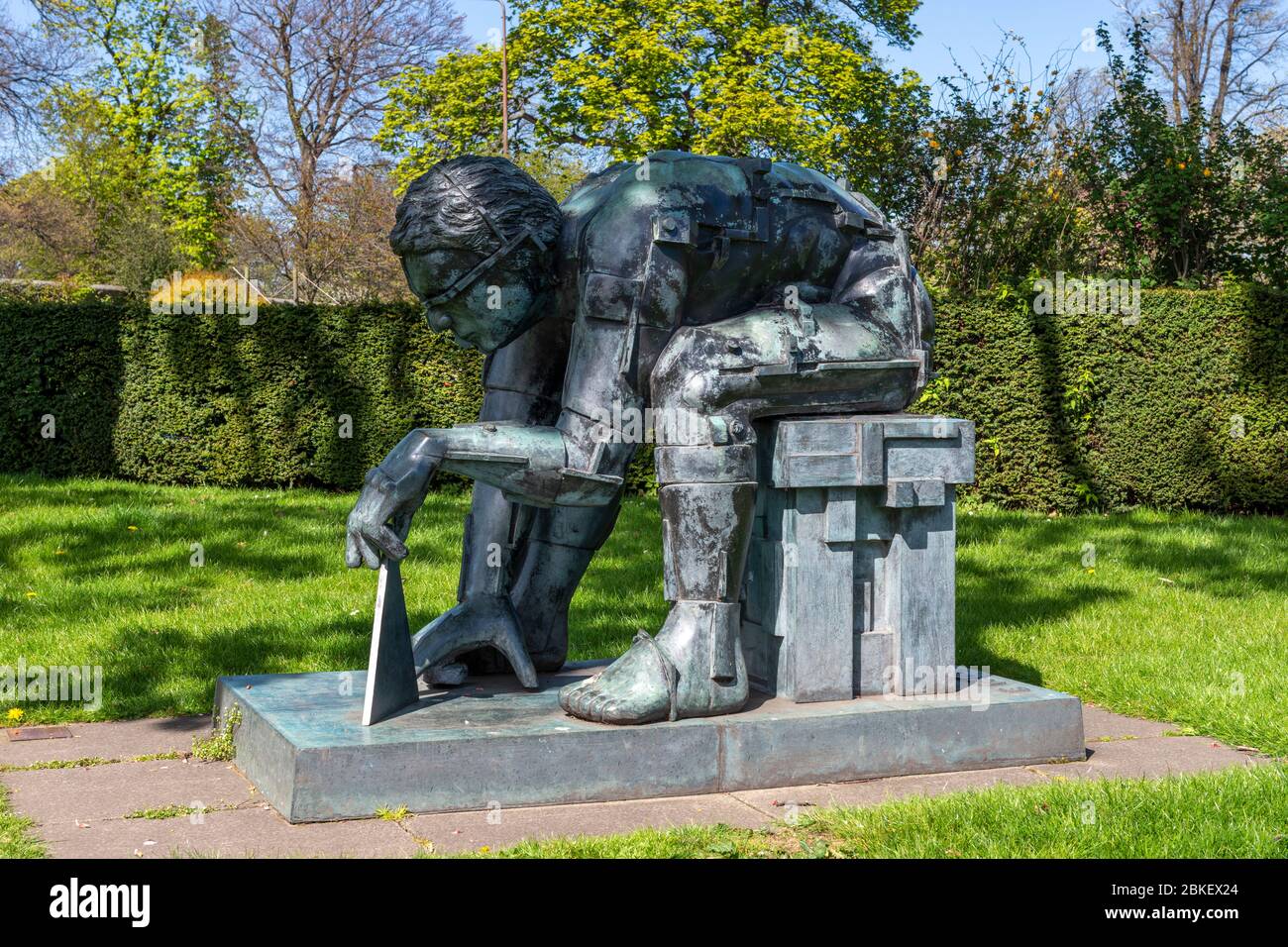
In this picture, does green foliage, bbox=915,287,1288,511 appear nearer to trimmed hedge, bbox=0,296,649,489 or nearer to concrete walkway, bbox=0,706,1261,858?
trimmed hedge, bbox=0,296,649,489

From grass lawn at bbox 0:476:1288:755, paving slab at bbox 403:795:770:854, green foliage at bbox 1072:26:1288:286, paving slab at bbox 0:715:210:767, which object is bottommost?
paving slab at bbox 0:715:210:767

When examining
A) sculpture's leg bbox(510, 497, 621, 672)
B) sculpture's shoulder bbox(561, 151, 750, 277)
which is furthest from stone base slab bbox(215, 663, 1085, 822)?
sculpture's shoulder bbox(561, 151, 750, 277)

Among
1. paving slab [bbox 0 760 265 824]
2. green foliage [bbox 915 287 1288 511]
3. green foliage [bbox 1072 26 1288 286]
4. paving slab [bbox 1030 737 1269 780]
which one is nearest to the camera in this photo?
paving slab [bbox 0 760 265 824]

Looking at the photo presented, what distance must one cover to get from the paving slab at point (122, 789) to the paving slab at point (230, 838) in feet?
0.45

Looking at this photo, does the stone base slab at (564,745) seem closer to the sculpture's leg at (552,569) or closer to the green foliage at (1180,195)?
the sculpture's leg at (552,569)

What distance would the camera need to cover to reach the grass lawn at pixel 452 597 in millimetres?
5641

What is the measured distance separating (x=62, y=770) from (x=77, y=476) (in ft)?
31.3

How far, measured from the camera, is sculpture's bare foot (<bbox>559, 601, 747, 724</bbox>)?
3863 millimetres

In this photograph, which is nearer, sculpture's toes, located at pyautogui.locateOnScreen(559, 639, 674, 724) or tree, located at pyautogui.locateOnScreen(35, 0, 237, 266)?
sculpture's toes, located at pyautogui.locateOnScreen(559, 639, 674, 724)

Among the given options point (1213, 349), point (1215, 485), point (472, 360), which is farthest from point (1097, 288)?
point (472, 360)

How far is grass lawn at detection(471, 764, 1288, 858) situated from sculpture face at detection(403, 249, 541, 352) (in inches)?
61.9

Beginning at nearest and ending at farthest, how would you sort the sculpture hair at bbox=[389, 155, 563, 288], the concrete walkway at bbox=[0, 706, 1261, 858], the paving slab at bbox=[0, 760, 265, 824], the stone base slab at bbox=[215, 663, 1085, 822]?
the concrete walkway at bbox=[0, 706, 1261, 858] < the stone base slab at bbox=[215, 663, 1085, 822] < the paving slab at bbox=[0, 760, 265, 824] < the sculpture hair at bbox=[389, 155, 563, 288]

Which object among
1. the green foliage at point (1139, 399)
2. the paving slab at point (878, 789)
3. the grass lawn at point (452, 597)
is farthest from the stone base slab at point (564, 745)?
the green foliage at point (1139, 399)

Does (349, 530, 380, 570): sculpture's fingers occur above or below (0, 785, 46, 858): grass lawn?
above
